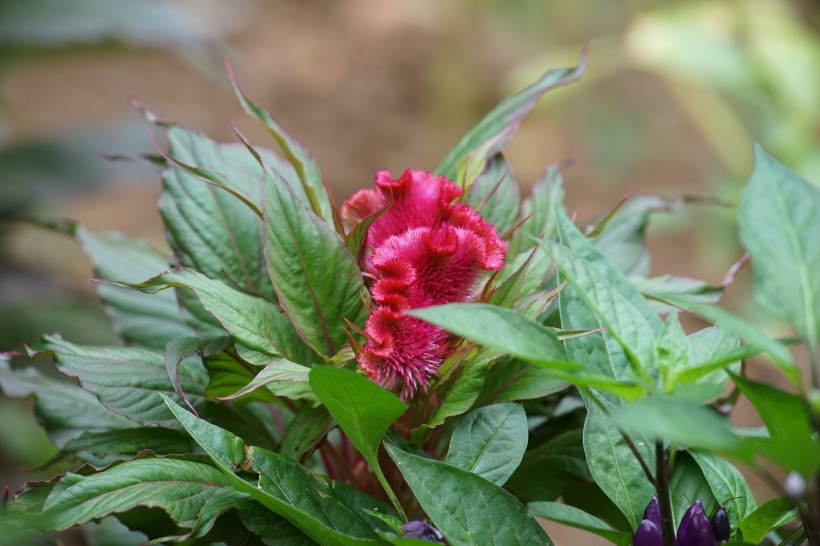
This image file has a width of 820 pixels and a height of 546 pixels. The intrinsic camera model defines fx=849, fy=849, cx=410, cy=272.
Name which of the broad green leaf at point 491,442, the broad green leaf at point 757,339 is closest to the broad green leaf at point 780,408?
the broad green leaf at point 757,339

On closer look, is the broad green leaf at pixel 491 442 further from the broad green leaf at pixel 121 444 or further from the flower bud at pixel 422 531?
the broad green leaf at pixel 121 444

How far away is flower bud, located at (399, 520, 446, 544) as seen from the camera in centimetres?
47

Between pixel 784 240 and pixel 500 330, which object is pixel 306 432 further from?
pixel 784 240

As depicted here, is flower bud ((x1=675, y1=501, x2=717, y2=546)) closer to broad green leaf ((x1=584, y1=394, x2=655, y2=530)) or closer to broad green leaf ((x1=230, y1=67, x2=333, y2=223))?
broad green leaf ((x1=584, y1=394, x2=655, y2=530))

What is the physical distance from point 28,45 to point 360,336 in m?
1.32

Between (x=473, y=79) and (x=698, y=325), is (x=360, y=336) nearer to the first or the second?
(x=698, y=325)

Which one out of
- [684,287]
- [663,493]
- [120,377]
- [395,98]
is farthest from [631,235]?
[395,98]

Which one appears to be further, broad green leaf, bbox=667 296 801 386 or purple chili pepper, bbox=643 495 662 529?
purple chili pepper, bbox=643 495 662 529

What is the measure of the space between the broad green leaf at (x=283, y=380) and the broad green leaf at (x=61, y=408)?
0.16m

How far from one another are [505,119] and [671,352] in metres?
0.27

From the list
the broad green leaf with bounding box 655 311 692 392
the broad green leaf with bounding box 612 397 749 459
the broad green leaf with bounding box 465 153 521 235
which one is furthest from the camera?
the broad green leaf with bounding box 465 153 521 235

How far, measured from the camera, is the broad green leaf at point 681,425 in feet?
1.13

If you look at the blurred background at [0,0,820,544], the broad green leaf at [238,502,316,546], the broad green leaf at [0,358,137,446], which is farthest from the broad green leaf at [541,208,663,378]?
the blurred background at [0,0,820,544]

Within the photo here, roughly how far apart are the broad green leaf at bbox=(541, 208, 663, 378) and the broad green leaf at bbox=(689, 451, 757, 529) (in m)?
0.10
